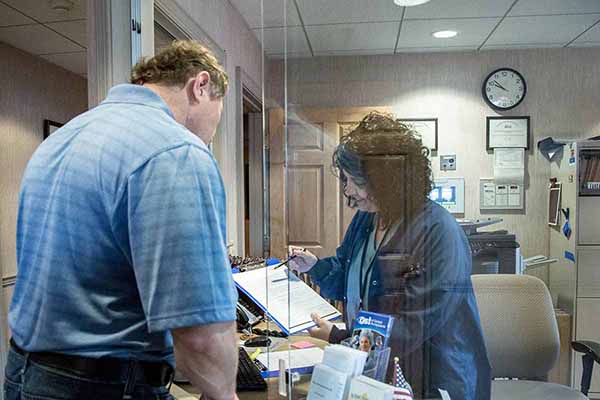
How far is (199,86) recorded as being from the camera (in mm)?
1103

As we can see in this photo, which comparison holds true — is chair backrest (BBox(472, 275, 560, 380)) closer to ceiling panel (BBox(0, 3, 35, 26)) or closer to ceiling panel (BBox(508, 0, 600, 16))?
ceiling panel (BBox(508, 0, 600, 16))

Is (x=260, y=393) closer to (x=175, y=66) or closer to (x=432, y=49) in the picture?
(x=175, y=66)

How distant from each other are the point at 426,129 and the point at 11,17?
226 centimetres

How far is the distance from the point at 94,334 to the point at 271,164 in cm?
114

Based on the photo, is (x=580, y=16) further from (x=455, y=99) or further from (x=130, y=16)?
(x=130, y=16)

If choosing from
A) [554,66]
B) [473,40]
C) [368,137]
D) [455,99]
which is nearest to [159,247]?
[368,137]

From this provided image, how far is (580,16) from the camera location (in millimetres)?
1515

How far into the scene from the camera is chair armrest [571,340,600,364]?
1543 millimetres

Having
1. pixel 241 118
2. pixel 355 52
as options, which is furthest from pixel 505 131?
pixel 241 118

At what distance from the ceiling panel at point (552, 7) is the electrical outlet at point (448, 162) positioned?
20.9 inches

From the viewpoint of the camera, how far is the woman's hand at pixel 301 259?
4.87 ft

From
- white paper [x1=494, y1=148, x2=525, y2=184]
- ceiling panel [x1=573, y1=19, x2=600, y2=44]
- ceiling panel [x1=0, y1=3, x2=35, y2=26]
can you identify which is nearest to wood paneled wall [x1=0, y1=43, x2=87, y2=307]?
ceiling panel [x1=0, y1=3, x2=35, y2=26]

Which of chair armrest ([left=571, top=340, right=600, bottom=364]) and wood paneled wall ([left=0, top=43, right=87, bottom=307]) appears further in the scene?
wood paneled wall ([left=0, top=43, right=87, bottom=307])

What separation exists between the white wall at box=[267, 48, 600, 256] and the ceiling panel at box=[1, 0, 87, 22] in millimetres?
1470
